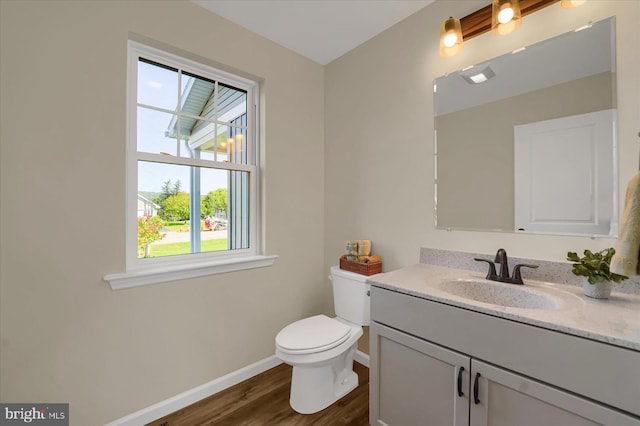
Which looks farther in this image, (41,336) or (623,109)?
(41,336)

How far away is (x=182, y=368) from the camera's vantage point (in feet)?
5.71

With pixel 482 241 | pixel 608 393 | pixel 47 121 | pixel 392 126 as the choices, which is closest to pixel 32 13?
pixel 47 121

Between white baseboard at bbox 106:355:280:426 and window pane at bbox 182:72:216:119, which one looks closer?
white baseboard at bbox 106:355:280:426

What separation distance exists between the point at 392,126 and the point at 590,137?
41.4 inches

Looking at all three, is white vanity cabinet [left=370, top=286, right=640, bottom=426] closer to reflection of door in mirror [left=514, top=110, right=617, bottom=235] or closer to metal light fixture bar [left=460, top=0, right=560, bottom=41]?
reflection of door in mirror [left=514, top=110, right=617, bottom=235]

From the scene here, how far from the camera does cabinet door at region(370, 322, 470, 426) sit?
1.12m

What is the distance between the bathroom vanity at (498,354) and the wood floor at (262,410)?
320mm

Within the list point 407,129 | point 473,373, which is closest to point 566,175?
point 407,129

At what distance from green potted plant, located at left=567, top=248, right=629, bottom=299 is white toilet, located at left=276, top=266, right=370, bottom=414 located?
1041mm

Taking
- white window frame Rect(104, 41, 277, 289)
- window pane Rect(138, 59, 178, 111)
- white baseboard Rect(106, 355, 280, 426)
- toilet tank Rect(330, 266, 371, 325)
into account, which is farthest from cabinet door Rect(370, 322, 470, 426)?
window pane Rect(138, 59, 178, 111)

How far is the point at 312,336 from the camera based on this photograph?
65.4 inches

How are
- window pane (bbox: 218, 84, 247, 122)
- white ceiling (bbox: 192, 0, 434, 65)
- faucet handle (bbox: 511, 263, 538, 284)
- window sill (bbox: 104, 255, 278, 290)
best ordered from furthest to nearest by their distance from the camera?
window pane (bbox: 218, 84, 247, 122) → white ceiling (bbox: 192, 0, 434, 65) → window sill (bbox: 104, 255, 278, 290) → faucet handle (bbox: 511, 263, 538, 284)

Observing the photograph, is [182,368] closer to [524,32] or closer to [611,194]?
[611,194]

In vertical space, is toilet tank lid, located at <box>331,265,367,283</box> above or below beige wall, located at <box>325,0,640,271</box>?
below
